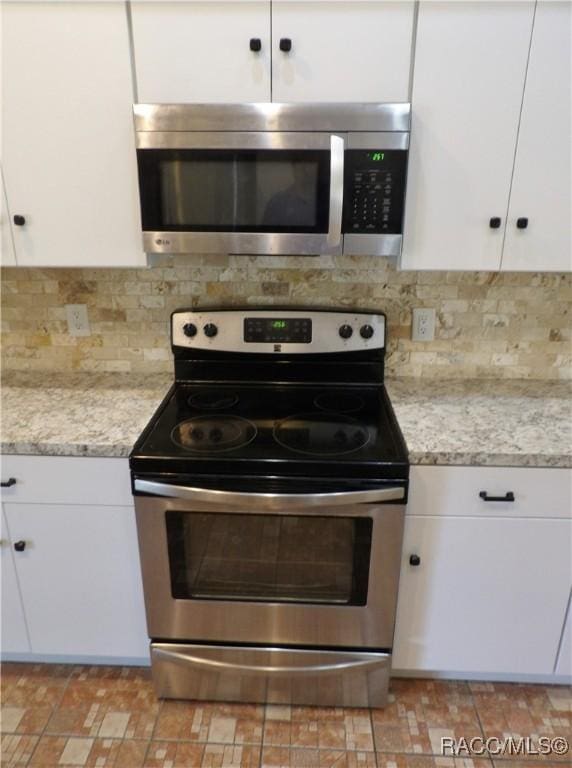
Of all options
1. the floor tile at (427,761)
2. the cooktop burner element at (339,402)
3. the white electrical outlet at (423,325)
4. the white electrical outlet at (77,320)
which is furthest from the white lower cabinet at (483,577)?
the white electrical outlet at (77,320)

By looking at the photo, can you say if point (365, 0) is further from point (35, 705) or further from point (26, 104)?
point (35, 705)

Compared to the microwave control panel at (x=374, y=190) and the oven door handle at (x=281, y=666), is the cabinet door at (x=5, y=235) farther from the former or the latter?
the oven door handle at (x=281, y=666)

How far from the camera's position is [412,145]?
142 centimetres

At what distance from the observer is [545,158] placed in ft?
4.64

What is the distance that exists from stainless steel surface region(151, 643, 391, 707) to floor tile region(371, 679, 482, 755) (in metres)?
0.07

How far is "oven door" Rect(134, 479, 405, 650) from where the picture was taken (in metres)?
1.40

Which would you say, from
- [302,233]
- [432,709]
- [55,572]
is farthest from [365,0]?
[432,709]

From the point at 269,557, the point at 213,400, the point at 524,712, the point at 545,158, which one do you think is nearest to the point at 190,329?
the point at 213,400

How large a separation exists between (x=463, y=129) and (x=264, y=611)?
1.46 metres

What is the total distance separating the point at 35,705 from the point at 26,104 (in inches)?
72.0

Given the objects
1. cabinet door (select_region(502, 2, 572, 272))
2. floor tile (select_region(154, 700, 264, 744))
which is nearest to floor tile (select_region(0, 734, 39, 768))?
floor tile (select_region(154, 700, 264, 744))

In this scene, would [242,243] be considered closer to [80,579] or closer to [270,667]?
[80,579]

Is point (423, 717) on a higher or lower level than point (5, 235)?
lower

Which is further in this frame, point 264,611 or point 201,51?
point 264,611
